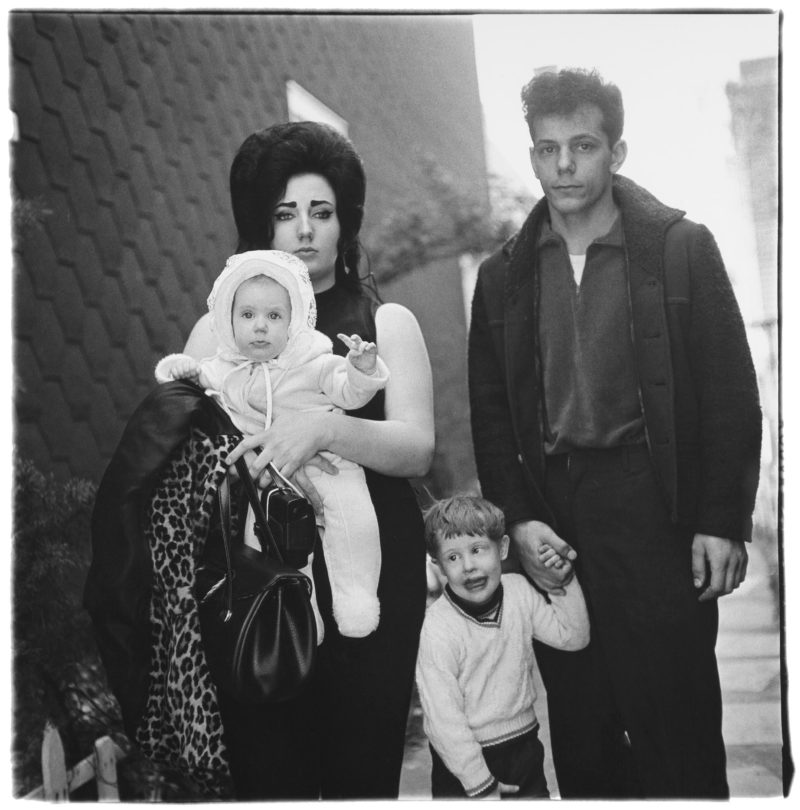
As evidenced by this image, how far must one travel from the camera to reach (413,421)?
338 cm

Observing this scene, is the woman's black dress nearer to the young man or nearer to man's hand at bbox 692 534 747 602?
the young man

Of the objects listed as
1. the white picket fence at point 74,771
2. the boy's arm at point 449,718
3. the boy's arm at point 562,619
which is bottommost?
the white picket fence at point 74,771

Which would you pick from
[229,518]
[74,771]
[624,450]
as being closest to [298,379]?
[229,518]

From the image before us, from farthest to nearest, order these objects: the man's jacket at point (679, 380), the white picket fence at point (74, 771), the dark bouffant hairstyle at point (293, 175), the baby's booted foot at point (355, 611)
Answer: the white picket fence at point (74, 771) → the dark bouffant hairstyle at point (293, 175) → the man's jacket at point (679, 380) → the baby's booted foot at point (355, 611)

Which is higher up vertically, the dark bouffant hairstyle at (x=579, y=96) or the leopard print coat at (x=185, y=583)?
the dark bouffant hairstyle at (x=579, y=96)

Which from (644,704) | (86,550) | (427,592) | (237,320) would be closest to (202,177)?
(237,320)

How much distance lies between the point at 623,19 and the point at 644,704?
201 cm

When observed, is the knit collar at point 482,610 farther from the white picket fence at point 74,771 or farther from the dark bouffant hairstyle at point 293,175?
the white picket fence at point 74,771

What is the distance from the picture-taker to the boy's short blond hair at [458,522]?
3.38 meters

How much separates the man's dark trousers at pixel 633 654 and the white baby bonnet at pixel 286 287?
82 cm

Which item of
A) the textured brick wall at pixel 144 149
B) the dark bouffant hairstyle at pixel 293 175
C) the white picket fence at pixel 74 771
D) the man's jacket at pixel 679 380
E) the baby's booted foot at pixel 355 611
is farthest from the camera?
the textured brick wall at pixel 144 149

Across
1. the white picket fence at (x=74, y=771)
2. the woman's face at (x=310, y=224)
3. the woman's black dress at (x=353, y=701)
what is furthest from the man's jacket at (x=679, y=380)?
the white picket fence at (x=74, y=771)

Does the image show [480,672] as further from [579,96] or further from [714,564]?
[579,96]

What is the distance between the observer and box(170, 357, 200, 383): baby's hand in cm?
333
